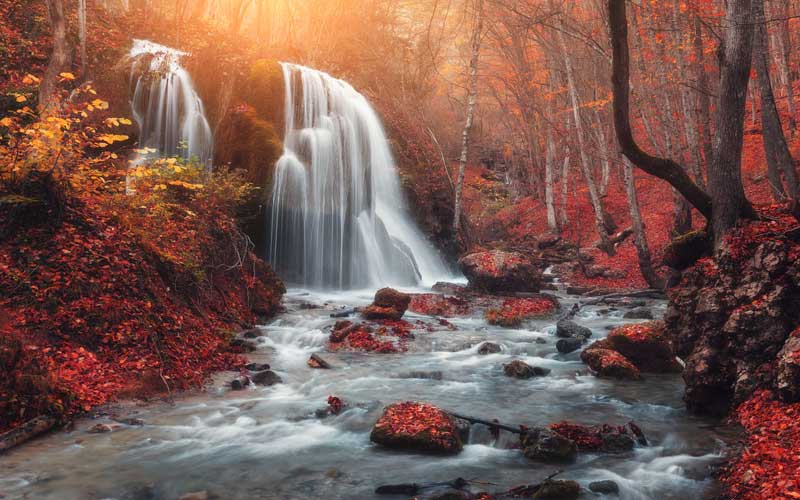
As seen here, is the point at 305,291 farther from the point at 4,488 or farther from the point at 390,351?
the point at 4,488

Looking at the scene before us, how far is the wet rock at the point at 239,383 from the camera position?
7.77m

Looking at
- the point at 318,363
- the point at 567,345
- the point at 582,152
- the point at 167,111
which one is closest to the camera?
the point at 318,363

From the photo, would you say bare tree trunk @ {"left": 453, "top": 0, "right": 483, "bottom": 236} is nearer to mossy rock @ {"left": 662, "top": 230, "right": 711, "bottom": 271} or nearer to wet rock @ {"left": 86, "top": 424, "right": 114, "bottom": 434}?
mossy rock @ {"left": 662, "top": 230, "right": 711, "bottom": 271}

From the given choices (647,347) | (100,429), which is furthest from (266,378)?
(647,347)

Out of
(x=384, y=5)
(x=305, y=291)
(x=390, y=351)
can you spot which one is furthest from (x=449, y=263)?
(x=384, y=5)

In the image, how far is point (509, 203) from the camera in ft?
112

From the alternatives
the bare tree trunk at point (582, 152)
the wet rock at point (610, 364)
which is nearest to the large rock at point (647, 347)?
the wet rock at point (610, 364)

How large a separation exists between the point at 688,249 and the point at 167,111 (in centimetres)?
1466

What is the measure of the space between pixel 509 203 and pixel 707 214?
26.1m

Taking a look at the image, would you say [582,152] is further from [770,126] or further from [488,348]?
[488,348]

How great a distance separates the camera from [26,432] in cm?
532

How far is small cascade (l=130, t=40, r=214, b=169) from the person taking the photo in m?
15.7

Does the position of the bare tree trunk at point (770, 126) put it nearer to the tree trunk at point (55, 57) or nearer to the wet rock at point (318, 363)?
the wet rock at point (318, 363)

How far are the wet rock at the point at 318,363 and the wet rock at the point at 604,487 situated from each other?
529 centimetres
